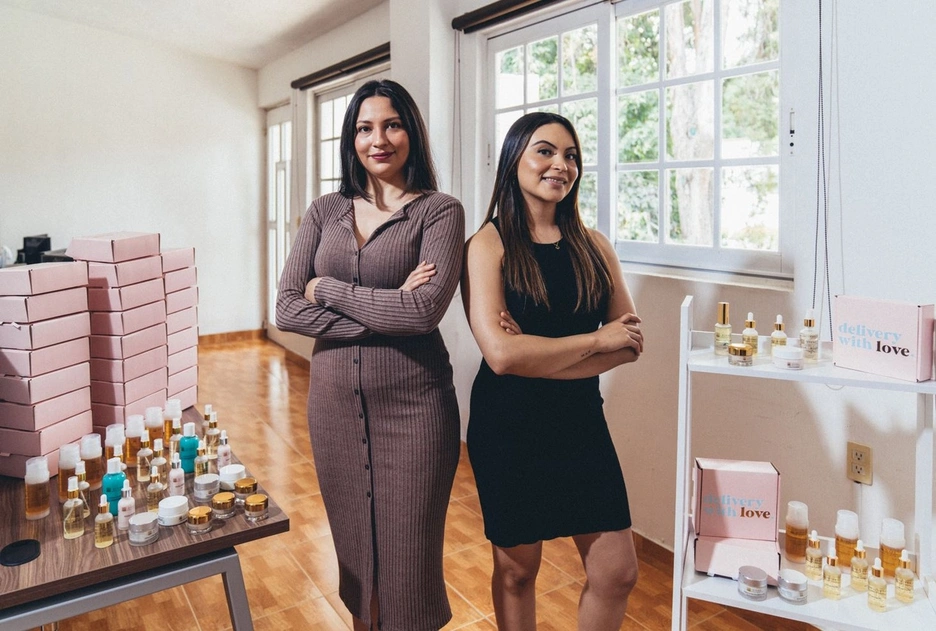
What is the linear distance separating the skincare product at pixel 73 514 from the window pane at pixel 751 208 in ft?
6.89

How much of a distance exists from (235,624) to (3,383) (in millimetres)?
730

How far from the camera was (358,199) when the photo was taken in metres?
1.71

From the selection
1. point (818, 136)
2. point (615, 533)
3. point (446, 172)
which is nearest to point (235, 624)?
point (615, 533)

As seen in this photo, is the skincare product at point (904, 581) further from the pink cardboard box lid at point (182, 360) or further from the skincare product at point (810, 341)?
the pink cardboard box lid at point (182, 360)

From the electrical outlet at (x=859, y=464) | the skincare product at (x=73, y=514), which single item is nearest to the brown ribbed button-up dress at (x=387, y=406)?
the skincare product at (x=73, y=514)

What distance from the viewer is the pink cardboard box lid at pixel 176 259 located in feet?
6.10

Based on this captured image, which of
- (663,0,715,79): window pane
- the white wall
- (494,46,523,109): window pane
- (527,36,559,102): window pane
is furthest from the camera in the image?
the white wall

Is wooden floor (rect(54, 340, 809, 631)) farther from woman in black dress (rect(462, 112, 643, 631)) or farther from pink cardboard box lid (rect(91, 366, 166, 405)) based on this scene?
pink cardboard box lid (rect(91, 366, 166, 405))

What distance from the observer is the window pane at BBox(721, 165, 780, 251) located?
225 cm

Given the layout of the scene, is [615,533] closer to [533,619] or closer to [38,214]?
[533,619]

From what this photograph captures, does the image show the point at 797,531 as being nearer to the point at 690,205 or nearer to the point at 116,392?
the point at 690,205

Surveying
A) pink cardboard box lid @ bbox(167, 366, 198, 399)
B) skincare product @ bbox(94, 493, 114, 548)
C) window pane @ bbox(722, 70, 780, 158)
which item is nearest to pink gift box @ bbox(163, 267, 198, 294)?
pink cardboard box lid @ bbox(167, 366, 198, 399)

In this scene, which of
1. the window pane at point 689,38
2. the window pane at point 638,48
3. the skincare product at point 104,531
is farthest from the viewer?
the window pane at point 638,48

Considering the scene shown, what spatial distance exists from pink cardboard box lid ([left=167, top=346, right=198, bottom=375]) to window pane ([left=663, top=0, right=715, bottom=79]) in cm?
199
